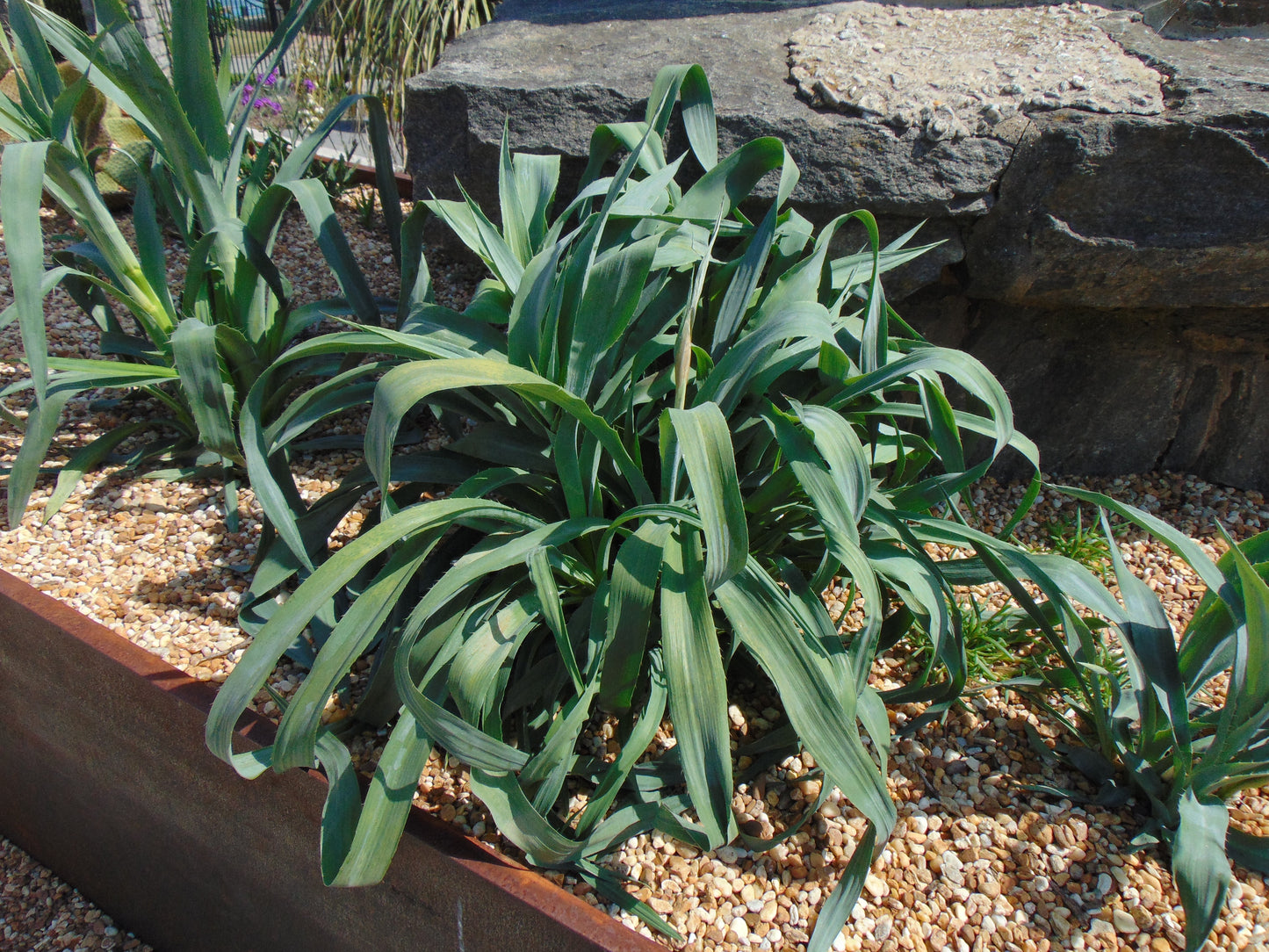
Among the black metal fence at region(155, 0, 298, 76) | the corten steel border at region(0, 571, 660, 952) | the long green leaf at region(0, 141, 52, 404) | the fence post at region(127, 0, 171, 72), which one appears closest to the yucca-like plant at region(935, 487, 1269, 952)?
the corten steel border at region(0, 571, 660, 952)

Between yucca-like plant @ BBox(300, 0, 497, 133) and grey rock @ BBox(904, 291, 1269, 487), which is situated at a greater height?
yucca-like plant @ BBox(300, 0, 497, 133)

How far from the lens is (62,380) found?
1.45m

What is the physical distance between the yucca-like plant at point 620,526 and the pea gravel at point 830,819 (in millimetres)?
72

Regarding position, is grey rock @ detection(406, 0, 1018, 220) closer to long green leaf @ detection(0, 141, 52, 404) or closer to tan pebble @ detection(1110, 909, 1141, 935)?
long green leaf @ detection(0, 141, 52, 404)

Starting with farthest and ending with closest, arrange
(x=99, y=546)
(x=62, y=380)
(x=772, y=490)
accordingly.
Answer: (x=99, y=546) < (x=62, y=380) < (x=772, y=490)

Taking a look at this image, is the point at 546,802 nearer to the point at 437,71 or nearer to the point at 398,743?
the point at 398,743

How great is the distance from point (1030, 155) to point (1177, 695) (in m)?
1.04

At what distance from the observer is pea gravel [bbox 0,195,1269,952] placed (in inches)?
41.4

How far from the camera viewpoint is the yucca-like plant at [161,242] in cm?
128

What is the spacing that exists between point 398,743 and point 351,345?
503 millimetres

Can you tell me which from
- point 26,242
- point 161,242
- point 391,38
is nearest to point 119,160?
point 161,242

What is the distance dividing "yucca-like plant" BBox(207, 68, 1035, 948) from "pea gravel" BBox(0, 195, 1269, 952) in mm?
72

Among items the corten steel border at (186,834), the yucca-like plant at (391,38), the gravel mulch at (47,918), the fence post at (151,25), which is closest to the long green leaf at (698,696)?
the corten steel border at (186,834)

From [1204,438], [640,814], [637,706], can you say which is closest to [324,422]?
[637,706]
